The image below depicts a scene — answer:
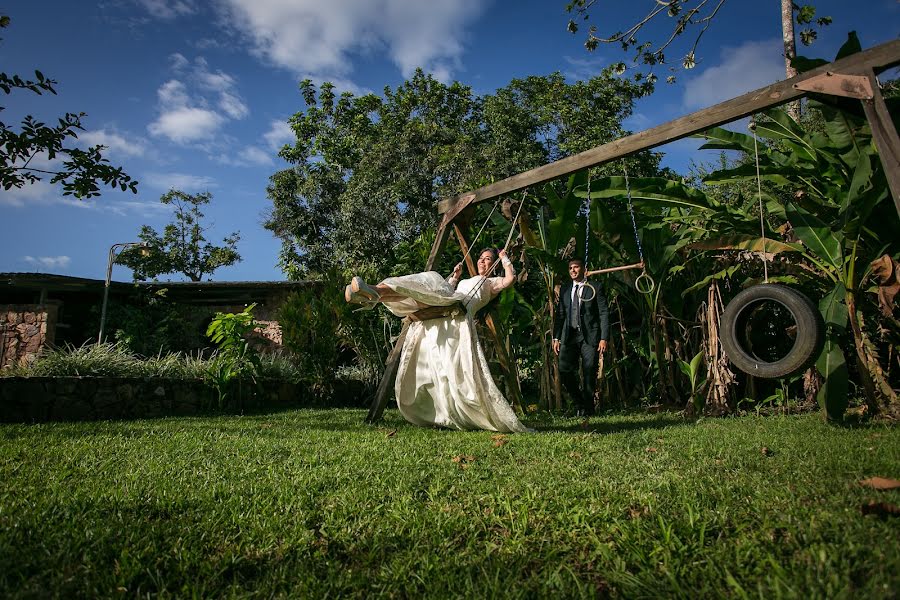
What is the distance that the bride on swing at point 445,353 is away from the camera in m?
5.00

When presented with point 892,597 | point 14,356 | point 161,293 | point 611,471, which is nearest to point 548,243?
point 611,471

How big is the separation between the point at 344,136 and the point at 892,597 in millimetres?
25441

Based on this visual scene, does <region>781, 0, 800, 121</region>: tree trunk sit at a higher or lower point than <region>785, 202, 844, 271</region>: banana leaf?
higher

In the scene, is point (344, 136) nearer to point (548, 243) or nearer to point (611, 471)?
point (548, 243)

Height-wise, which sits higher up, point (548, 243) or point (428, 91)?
point (428, 91)

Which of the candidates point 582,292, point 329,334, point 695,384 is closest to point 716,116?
point 582,292

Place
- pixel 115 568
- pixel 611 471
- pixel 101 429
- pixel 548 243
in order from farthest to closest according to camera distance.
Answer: pixel 548 243 → pixel 101 429 → pixel 611 471 → pixel 115 568

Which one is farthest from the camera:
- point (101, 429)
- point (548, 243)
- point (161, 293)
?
point (161, 293)

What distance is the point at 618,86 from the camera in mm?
22484

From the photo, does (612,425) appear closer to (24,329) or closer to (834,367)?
(834,367)

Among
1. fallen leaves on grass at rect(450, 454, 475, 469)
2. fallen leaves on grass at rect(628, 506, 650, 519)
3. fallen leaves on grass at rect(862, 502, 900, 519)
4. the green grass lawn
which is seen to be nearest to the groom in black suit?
the green grass lawn

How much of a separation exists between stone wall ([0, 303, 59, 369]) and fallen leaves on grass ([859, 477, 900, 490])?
15.9 meters

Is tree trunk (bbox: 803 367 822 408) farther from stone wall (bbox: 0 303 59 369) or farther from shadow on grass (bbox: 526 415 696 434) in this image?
stone wall (bbox: 0 303 59 369)

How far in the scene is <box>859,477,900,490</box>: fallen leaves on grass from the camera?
2.47 meters
